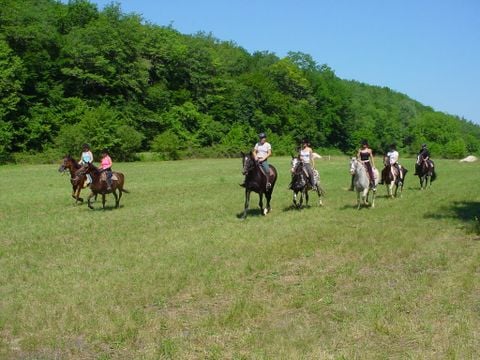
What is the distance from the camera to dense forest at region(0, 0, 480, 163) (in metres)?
62.3

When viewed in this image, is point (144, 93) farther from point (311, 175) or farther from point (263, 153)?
point (263, 153)

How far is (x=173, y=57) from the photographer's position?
8662cm

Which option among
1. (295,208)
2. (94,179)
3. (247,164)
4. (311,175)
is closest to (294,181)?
(311,175)

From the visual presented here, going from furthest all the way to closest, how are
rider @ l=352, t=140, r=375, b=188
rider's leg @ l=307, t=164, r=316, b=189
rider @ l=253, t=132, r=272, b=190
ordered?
rider @ l=352, t=140, r=375, b=188
rider's leg @ l=307, t=164, r=316, b=189
rider @ l=253, t=132, r=272, b=190

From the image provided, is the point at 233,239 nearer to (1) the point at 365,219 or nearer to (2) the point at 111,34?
(1) the point at 365,219

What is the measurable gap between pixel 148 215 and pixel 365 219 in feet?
24.9

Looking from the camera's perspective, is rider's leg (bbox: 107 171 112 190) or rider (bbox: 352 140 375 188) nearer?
rider's leg (bbox: 107 171 112 190)

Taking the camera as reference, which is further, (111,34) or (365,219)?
(111,34)

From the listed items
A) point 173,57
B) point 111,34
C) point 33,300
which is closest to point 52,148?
point 111,34

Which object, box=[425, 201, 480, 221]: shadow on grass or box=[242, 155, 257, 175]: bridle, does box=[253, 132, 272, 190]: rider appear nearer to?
box=[242, 155, 257, 175]: bridle

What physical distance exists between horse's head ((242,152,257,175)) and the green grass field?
66.3 inches

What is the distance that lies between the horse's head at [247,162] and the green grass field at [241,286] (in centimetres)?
168

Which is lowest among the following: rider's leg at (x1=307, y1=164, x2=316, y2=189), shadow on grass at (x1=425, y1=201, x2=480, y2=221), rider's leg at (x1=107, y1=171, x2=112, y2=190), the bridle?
shadow on grass at (x1=425, y1=201, x2=480, y2=221)

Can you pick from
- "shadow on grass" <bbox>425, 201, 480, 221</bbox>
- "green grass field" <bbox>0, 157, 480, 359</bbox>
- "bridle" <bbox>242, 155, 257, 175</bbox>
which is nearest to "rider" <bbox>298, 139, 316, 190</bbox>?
"green grass field" <bbox>0, 157, 480, 359</bbox>
